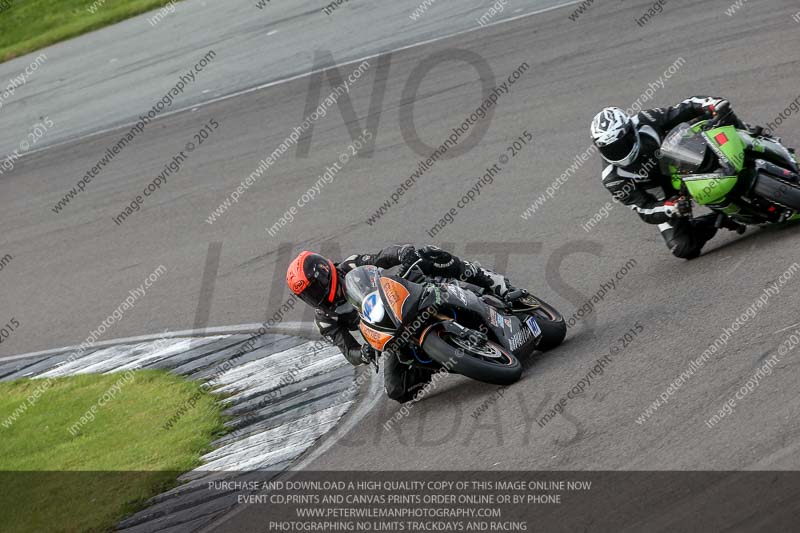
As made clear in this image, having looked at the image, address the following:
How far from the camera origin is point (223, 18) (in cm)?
2344

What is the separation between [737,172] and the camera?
8.62 meters

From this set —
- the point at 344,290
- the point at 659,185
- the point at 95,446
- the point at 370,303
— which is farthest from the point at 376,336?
the point at 95,446

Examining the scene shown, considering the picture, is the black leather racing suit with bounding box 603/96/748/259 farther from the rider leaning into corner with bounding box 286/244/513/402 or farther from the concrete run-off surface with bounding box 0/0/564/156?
the concrete run-off surface with bounding box 0/0/564/156

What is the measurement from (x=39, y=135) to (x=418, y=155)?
10.5 metres

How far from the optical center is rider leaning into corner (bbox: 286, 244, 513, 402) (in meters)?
8.34

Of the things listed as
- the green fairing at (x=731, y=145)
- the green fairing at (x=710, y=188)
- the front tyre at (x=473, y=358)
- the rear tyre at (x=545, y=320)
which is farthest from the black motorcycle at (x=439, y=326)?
the green fairing at (x=731, y=145)

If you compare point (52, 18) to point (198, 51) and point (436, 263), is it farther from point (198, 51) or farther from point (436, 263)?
point (436, 263)

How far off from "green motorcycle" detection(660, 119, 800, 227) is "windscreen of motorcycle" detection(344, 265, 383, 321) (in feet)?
9.37

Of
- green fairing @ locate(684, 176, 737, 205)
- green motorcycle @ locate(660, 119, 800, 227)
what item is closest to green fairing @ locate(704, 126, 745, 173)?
green motorcycle @ locate(660, 119, 800, 227)

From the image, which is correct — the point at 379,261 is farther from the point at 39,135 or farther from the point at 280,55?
the point at 39,135

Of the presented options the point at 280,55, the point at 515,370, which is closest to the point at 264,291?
the point at 515,370

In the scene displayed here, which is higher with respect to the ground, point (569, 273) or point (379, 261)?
point (379, 261)

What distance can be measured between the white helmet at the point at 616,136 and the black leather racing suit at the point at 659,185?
96 mm

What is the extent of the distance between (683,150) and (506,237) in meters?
2.77
